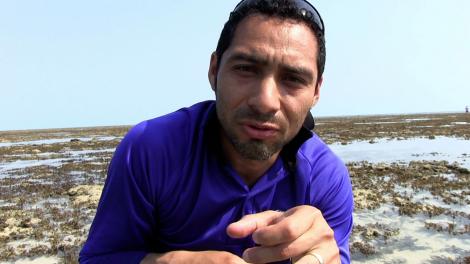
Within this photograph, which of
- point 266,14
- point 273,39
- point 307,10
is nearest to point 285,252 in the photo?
point 273,39

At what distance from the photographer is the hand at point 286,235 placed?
1582 mm

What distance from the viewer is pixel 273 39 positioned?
1.88 metres

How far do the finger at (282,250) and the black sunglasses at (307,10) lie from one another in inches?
43.2

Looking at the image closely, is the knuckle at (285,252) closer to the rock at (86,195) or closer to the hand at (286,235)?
the hand at (286,235)

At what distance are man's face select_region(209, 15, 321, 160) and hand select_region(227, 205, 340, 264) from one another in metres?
0.39

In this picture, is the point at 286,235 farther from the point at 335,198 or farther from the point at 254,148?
the point at 335,198

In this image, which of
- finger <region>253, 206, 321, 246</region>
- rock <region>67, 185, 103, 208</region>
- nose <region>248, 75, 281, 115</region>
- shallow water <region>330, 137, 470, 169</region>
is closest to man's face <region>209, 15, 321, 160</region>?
nose <region>248, 75, 281, 115</region>

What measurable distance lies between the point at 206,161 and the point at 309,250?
676 millimetres

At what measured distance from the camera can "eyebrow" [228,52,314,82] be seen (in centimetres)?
186

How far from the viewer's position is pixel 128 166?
5.98 ft

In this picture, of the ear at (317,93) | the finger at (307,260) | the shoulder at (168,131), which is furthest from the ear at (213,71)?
the finger at (307,260)

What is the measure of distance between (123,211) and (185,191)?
1.00 feet

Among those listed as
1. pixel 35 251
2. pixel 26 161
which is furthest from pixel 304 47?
pixel 26 161

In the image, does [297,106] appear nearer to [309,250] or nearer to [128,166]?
[309,250]
